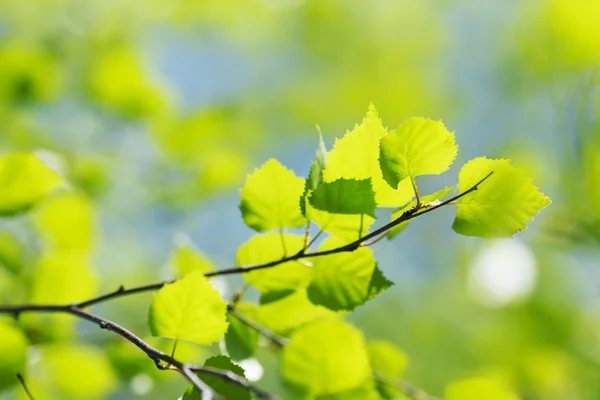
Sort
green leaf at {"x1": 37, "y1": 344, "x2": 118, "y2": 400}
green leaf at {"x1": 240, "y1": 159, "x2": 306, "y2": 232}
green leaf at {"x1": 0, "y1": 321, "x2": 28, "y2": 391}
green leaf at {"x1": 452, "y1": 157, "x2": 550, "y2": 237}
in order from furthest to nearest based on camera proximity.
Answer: green leaf at {"x1": 37, "y1": 344, "x2": 118, "y2": 400}, green leaf at {"x1": 0, "y1": 321, "x2": 28, "y2": 391}, green leaf at {"x1": 240, "y1": 159, "x2": 306, "y2": 232}, green leaf at {"x1": 452, "y1": 157, "x2": 550, "y2": 237}

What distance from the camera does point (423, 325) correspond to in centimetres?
334

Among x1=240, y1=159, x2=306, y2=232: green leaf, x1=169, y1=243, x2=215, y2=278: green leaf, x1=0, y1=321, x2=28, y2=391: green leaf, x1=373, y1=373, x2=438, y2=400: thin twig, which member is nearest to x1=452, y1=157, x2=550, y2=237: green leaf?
x1=240, y1=159, x2=306, y2=232: green leaf

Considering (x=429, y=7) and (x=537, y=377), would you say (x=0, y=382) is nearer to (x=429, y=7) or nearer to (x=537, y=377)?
(x=537, y=377)

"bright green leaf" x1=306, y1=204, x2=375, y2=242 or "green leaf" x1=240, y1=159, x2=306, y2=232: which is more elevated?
"green leaf" x1=240, y1=159, x2=306, y2=232

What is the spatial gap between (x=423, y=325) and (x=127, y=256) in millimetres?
1837

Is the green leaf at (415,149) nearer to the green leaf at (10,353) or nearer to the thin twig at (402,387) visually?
the thin twig at (402,387)

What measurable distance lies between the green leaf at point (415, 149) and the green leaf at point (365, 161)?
2cm

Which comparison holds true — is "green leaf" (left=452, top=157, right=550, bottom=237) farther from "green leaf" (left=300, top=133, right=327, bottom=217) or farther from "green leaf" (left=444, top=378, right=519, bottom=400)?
"green leaf" (left=444, top=378, right=519, bottom=400)

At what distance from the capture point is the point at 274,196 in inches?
20.1

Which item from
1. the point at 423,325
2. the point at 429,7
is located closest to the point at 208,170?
the point at 423,325

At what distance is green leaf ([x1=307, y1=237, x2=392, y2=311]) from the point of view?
479 millimetres

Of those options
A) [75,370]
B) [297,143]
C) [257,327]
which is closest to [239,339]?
[257,327]

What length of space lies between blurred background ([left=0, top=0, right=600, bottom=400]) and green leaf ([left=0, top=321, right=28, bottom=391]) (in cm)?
15

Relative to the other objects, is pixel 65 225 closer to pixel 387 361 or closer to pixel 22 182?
pixel 22 182
